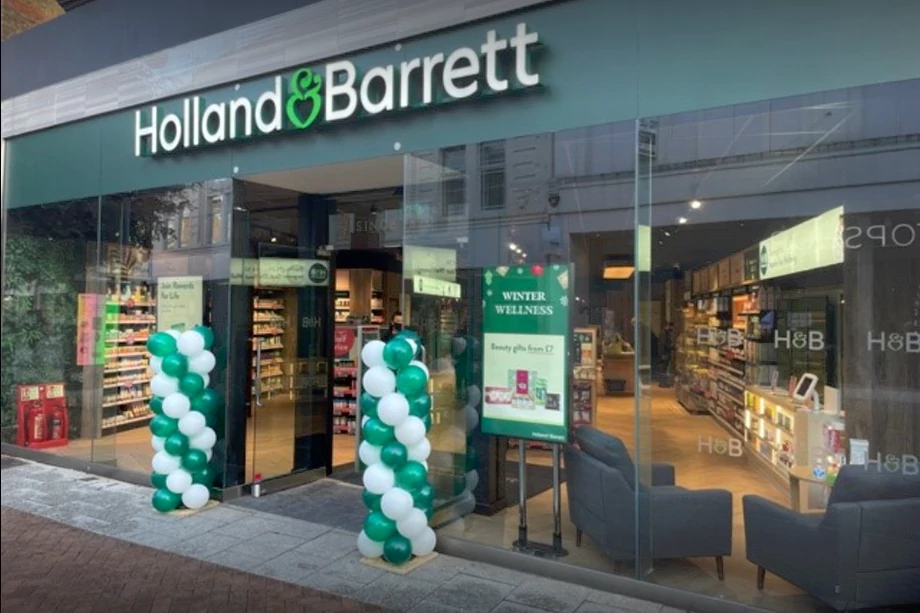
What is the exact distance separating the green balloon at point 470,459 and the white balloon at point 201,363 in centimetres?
238

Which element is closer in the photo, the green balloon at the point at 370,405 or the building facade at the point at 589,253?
the building facade at the point at 589,253

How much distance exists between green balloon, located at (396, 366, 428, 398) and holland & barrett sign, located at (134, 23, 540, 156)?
203 cm

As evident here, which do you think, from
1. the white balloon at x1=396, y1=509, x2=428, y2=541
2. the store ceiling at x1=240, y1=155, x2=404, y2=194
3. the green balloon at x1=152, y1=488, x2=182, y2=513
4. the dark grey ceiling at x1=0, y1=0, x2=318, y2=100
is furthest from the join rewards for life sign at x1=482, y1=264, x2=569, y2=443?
the dark grey ceiling at x1=0, y1=0, x2=318, y2=100

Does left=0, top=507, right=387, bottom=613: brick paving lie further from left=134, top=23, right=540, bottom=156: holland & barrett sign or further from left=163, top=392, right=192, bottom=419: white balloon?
left=134, top=23, right=540, bottom=156: holland & barrett sign

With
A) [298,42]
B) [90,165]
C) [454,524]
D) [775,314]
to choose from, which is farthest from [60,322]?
[775,314]

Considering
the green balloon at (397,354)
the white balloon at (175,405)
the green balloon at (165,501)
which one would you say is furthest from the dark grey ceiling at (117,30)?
the green balloon at (165,501)

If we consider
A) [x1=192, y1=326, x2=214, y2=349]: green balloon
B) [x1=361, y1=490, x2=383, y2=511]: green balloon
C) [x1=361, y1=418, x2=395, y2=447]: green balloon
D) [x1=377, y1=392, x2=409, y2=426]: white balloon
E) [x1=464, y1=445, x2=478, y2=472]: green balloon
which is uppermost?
[x1=192, y1=326, x2=214, y2=349]: green balloon

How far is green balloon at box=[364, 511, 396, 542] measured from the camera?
4.33m

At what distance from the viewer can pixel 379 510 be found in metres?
4.42

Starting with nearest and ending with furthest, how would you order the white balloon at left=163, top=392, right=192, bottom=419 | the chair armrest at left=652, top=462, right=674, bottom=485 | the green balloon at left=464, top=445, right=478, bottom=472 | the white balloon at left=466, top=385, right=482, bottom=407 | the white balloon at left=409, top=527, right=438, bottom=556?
the chair armrest at left=652, top=462, right=674, bottom=485 → the white balloon at left=409, top=527, right=438, bottom=556 → the white balloon at left=466, top=385, right=482, bottom=407 → the green balloon at left=464, top=445, right=478, bottom=472 → the white balloon at left=163, top=392, right=192, bottom=419

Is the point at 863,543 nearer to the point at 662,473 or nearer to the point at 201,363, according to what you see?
the point at 662,473

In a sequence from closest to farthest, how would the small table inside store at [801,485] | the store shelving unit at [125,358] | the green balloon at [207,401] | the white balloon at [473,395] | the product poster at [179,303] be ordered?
the small table inside store at [801,485]
the white balloon at [473,395]
the green balloon at [207,401]
the product poster at [179,303]
the store shelving unit at [125,358]

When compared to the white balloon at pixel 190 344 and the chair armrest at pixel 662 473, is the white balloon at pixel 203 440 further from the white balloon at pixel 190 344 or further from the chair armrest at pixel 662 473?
the chair armrest at pixel 662 473

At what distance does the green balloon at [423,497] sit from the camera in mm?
4426
